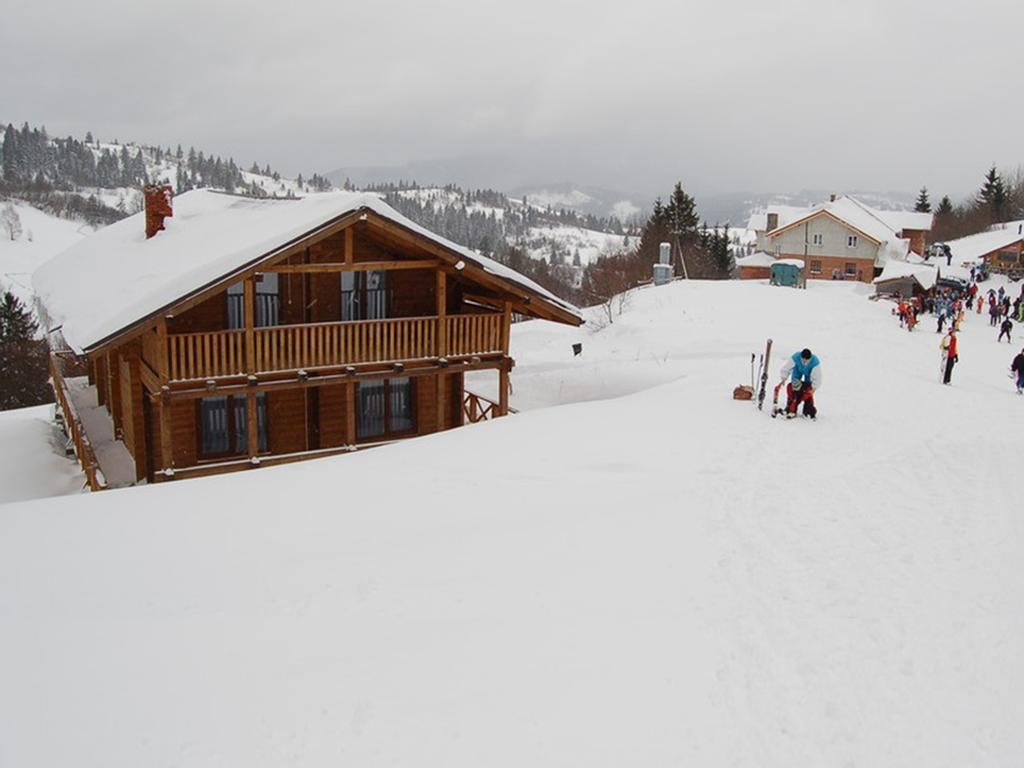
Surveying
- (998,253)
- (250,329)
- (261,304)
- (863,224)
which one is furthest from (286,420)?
(998,253)

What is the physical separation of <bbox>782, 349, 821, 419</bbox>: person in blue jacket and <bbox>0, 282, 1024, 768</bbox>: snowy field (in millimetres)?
2367

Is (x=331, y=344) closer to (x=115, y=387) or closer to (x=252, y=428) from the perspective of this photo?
(x=252, y=428)

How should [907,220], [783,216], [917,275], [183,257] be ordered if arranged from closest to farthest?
1. [183,257]
2. [917,275]
3. [783,216]
4. [907,220]

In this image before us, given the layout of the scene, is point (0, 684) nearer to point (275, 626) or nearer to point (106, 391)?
point (275, 626)

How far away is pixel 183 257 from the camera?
18.6 metres

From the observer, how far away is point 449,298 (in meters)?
20.9

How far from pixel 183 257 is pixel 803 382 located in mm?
13976

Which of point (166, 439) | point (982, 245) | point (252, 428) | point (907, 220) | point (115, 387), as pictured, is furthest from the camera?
point (907, 220)

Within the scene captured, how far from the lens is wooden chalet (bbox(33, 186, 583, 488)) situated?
1619 cm

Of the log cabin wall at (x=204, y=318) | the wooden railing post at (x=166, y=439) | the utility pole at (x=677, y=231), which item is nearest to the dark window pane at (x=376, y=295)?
the log cabin wall at (x=204, y=318)

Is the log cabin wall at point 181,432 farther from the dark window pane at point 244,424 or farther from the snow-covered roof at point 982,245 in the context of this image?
the snow-covered roof at point 982,245

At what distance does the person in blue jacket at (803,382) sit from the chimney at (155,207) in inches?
654

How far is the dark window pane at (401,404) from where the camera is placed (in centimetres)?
2100

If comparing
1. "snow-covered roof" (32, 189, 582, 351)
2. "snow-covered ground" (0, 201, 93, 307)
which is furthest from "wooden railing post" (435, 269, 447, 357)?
"snow-covered ground" (0, 201, 93, 307)
